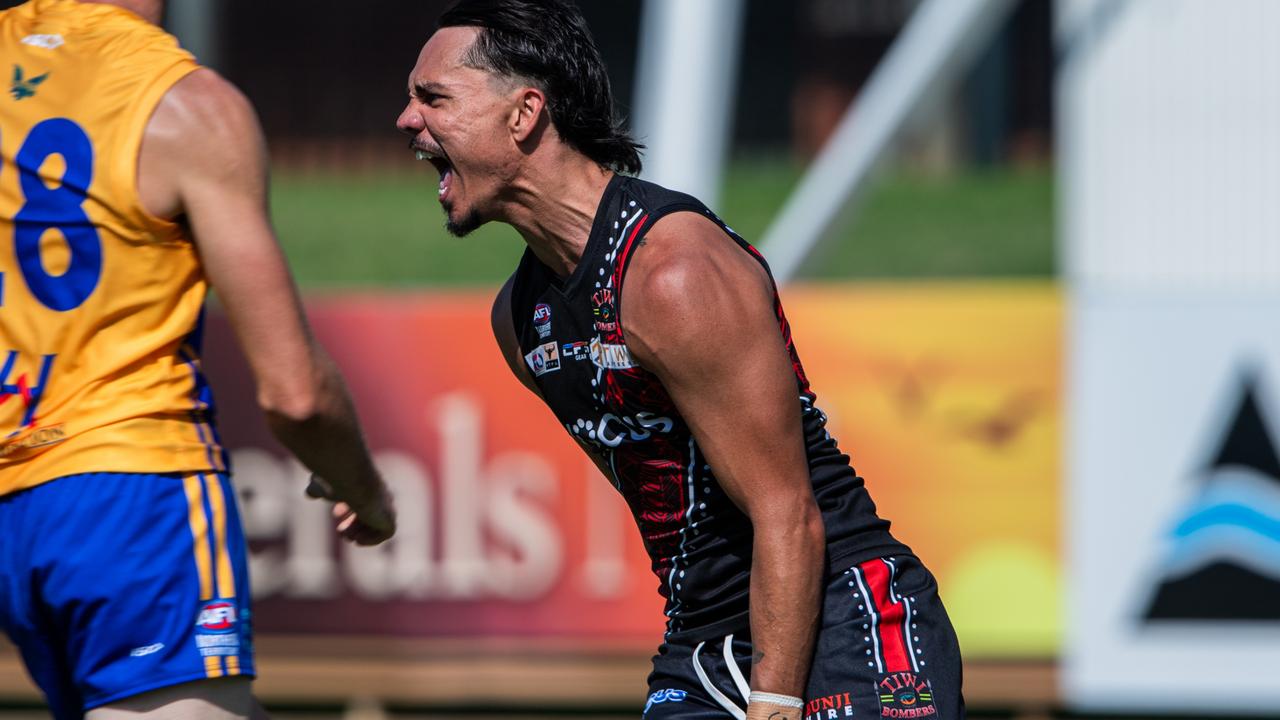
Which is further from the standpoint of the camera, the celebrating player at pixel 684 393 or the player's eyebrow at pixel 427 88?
the player's eyebrow at pixel 427 88

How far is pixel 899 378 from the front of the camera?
6.55m

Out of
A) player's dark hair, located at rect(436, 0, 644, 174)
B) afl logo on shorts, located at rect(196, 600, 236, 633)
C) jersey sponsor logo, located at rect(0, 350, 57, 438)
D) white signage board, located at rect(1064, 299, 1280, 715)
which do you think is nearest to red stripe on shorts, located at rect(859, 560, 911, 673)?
player's dark hair, located at rect(436, 0, 644, 174)

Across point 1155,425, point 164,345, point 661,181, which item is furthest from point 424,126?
point 661,181

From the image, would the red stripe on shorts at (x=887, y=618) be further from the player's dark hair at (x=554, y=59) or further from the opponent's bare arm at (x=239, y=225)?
the opponent's bare arm at (x=239, y=225)

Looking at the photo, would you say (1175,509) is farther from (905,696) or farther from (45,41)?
(45,41)

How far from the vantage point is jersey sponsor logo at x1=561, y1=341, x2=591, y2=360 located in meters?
2.98

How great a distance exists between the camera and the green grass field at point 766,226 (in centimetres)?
1192

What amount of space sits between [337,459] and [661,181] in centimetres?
561

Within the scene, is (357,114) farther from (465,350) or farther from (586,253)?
(586,253)

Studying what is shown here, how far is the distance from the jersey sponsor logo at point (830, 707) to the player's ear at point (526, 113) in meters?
1.16

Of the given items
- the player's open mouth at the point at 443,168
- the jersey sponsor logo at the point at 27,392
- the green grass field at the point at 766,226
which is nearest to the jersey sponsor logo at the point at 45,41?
the jersey sponsor logo at the point at 27,392

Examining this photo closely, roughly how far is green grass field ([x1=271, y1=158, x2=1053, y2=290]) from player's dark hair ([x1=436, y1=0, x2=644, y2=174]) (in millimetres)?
7598

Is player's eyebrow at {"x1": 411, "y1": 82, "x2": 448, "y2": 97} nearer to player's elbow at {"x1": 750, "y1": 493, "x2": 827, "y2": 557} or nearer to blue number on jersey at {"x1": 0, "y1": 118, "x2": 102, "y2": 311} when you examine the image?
blue number on jersey at {"x1": 0, "y1": 118, "x2": 102, "y2": 311}

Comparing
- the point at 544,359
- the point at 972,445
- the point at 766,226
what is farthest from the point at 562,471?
the point at 766,226
